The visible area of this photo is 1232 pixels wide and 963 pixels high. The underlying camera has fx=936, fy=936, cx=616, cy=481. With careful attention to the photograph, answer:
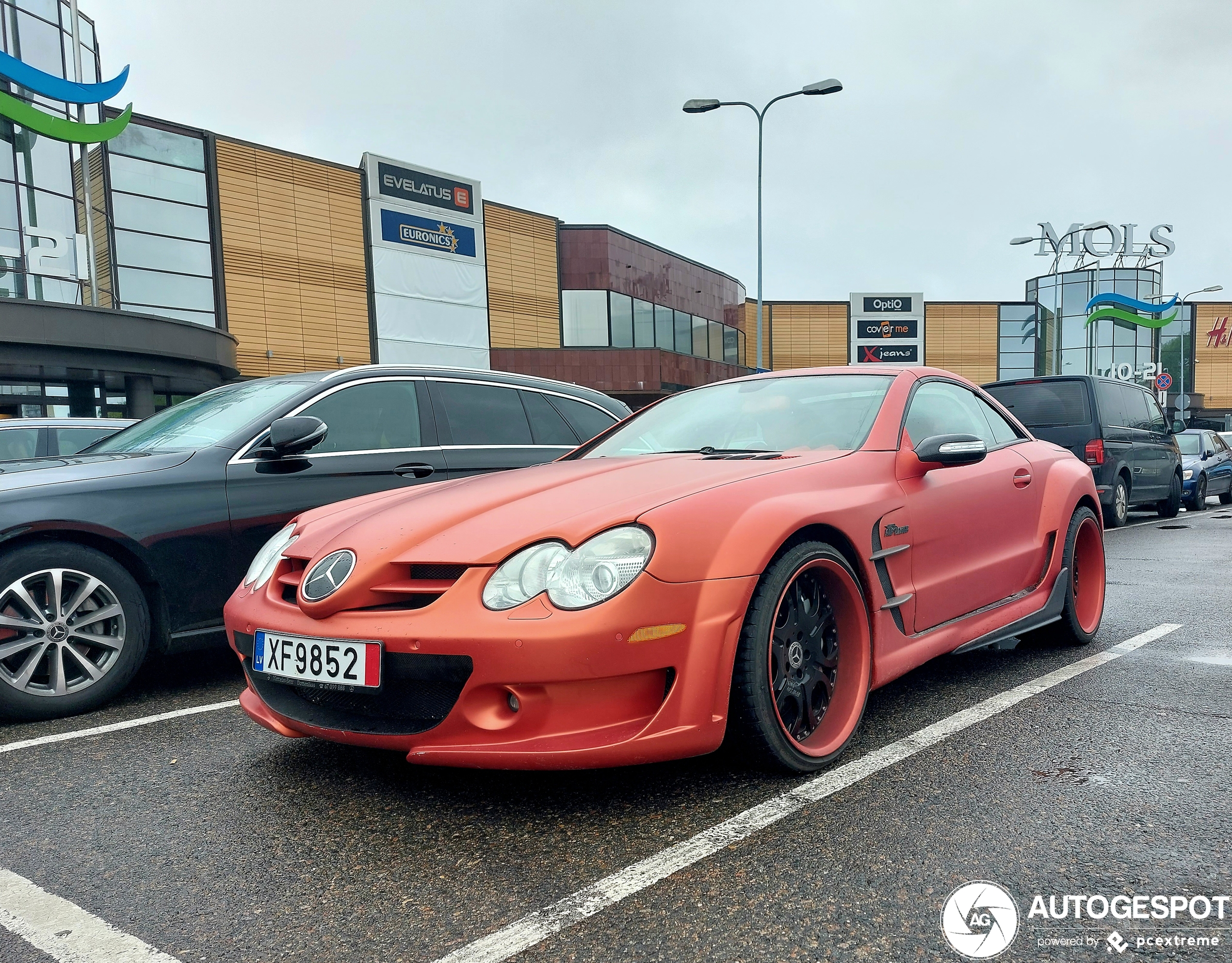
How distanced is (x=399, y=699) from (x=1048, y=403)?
10.7 metres

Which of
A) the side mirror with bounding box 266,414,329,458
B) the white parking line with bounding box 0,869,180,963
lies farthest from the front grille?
the side mirror with bounding box 266,414,329,458

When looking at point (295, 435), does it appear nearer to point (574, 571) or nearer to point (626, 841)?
point (574, 571)

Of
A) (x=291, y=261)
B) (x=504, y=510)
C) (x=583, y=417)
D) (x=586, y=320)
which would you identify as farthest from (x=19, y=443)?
(x=586, y=320)

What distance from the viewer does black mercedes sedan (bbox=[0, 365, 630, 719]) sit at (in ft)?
12.2

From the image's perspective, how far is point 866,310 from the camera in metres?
49.4

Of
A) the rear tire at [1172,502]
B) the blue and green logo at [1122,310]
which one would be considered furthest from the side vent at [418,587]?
the blue and green logo at [1122,310]

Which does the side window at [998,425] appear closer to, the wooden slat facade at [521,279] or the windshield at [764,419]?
the windshield at [764,419]

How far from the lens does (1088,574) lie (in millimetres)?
4723

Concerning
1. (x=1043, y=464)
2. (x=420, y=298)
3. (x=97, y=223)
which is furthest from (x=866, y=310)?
(x=1043, y=464)

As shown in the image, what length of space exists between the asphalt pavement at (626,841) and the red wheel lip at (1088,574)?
0.98m

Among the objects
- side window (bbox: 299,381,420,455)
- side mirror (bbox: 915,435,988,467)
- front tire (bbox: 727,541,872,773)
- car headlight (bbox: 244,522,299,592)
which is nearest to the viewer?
front tire (bbox: 727,541,872,773)

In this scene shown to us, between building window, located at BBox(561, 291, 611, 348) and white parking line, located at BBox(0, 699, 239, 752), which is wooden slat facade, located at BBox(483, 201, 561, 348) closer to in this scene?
building window, located at BBox(561, 291, 611, 348)

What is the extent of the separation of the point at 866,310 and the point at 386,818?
164ft

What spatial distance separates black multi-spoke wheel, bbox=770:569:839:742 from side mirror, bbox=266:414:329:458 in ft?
8.02
